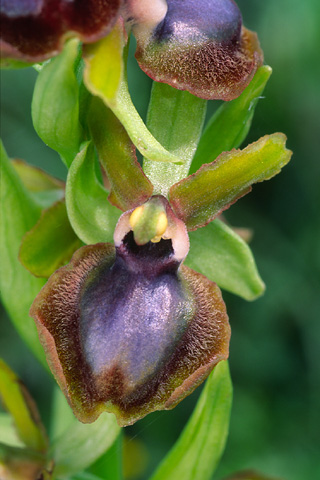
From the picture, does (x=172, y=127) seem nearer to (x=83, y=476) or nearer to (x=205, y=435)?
(x=205, y=435)

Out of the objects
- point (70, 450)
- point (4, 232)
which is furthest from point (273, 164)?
point (70, 450)

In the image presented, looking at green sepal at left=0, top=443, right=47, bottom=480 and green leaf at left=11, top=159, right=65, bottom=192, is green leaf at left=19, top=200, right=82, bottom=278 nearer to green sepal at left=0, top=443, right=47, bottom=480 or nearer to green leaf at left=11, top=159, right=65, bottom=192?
green leaf at left=11, top=159, right=65, bottom=192

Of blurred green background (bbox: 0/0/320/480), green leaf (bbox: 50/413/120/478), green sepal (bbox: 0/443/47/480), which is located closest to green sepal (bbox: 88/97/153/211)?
green leaf (bbox: 50/413/120/478)

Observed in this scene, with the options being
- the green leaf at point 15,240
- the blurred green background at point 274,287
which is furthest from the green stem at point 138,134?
the blurred green background at point 274,287

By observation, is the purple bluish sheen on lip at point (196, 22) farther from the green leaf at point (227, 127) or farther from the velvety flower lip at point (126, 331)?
the velvety flower lip at point (126, 331)

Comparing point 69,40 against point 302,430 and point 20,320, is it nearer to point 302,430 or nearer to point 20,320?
point 20,320

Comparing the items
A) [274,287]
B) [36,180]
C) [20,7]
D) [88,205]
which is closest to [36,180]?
[36,180]

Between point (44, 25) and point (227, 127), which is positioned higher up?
point (44, 25)
